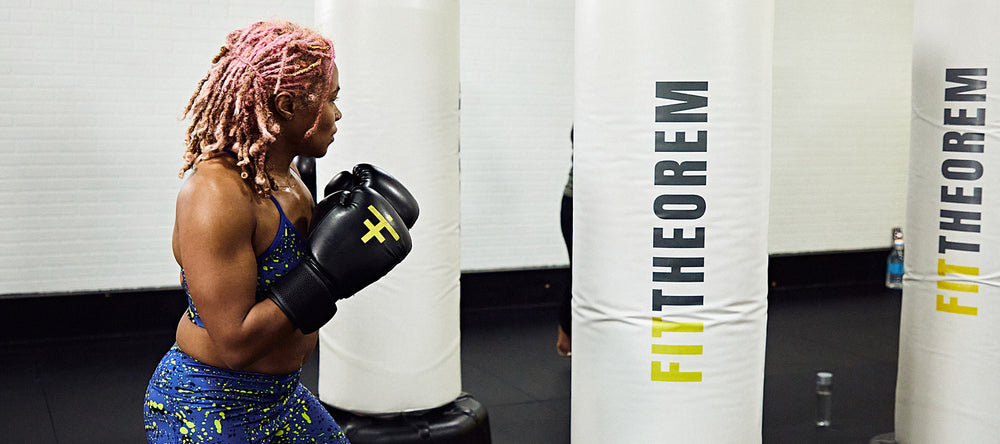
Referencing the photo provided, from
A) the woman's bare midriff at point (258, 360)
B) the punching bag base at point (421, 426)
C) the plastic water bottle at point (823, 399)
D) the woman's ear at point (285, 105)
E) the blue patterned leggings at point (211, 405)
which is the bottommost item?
the plastic water bottle at point (823, 399)

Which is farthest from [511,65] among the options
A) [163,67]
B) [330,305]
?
[330,305]

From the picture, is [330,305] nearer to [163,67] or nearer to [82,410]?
[82,410]

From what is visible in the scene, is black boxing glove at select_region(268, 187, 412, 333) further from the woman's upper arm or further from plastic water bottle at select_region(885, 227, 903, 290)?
plastic water bottle at select_region(885, 227, 903, 290)

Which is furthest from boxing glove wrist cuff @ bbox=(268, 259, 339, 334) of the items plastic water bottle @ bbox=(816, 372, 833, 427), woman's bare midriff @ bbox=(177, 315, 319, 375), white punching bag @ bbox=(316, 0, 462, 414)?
plastic water bottle @ bbox=(816, 372, 833, 427)

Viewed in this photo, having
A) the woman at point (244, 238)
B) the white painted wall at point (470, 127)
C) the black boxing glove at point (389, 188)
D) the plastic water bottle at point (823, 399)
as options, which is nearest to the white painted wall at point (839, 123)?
the white painted wall at point (470, 127)

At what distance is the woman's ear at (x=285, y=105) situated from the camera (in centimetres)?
173

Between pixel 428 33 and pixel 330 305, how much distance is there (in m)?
1.40

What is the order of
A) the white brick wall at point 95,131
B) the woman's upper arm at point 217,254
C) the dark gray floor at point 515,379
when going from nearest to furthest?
1. the woman's upper arm at point 217,254
2. the dark gray floor at point 515,379
3. the white brick wall at point 95,131

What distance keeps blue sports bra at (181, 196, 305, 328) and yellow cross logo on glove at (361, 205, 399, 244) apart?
0.49 feet

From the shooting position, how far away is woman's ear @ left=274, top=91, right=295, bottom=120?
1.73 m

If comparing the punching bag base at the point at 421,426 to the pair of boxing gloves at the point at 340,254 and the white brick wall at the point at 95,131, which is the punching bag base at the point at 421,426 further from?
the white brick wall at the point at 95,131

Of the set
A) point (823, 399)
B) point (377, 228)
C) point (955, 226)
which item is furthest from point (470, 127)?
point (377, 228)

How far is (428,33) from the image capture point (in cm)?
287

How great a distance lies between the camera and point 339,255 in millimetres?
1739
